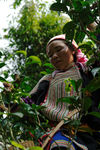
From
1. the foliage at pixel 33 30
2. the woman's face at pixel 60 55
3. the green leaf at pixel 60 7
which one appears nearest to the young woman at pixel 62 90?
the woman's face at pixel 60 55

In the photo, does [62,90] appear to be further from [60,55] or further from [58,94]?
[60,55]

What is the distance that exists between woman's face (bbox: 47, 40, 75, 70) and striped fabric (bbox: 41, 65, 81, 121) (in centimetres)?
6

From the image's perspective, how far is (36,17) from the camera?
15.7 ft

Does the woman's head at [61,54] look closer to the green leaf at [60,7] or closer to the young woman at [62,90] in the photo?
the young woman at [62,90]

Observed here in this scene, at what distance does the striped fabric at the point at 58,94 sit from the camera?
125cm

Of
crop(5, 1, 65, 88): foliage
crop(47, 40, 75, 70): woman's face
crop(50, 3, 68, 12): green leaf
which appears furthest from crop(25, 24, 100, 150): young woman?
crop(5, 1, 65, 88): foliage

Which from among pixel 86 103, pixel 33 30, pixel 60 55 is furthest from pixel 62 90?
pixel 33 30

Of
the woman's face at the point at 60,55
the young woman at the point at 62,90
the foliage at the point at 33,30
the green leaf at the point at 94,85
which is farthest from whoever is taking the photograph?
the foliage at the point at 33,30

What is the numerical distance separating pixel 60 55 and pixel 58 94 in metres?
0.30

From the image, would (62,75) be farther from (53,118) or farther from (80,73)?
(53,118)

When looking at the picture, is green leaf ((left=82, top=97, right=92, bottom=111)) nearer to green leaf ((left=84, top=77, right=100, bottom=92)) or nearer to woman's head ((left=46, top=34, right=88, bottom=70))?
green leaf ((left=84, top=77, right=100, bottom=92))

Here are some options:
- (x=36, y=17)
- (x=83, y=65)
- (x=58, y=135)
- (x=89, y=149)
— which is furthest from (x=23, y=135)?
(x=36, y=17)

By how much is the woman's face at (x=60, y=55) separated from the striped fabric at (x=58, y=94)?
63 millimetres

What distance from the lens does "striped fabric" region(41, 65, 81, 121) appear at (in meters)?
1.25
